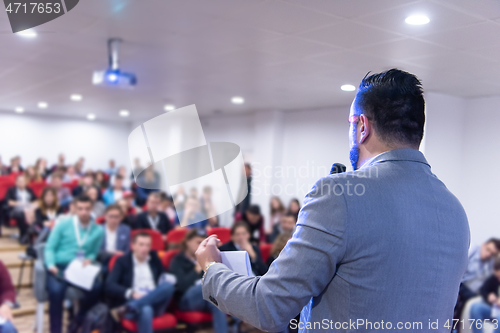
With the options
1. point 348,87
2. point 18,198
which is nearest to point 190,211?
point 348,87

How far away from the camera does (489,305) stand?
2039 millimetres

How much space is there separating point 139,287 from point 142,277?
0.25ft

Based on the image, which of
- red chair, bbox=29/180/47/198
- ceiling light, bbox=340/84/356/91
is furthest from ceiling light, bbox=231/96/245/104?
ceiling light, bbox=340/84/356/91

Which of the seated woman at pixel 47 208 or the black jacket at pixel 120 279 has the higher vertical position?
the seated woman at pixel 47 208

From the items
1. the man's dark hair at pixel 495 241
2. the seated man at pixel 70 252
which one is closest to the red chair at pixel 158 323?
the seated man at pixel 70 252

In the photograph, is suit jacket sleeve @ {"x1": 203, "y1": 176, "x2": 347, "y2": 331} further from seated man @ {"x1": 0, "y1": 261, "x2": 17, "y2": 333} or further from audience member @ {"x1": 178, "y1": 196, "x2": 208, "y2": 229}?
seated man @ {"x1": 0, "y1": 261, "x2": 17, "y2": 333}

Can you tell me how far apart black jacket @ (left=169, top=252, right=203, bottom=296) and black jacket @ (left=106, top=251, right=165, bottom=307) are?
0.16 m

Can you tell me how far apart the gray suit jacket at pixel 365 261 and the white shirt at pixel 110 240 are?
10.8 ft

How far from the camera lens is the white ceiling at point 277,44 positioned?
1.85 metres

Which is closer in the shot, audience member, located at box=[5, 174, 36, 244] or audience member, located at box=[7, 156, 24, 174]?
audience member, located at box=[5, 174, 36, 244]

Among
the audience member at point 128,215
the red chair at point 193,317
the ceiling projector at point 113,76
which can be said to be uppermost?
the ceiling projector at point 113,76

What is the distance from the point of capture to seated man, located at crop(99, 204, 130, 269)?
13.0ft

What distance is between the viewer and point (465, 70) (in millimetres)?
1592

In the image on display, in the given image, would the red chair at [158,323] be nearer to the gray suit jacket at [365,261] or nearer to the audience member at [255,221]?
the audience member at [255,221]
